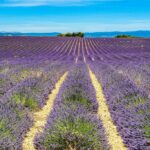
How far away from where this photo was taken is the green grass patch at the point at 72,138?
5609 mm

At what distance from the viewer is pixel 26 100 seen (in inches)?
352

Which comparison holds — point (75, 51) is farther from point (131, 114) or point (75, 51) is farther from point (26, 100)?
point (131, 114)

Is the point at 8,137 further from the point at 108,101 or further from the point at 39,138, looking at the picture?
the point at 108,101

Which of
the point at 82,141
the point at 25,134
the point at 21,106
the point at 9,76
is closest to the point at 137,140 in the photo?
the point at 82,141

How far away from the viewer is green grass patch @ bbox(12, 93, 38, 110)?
8.71 m

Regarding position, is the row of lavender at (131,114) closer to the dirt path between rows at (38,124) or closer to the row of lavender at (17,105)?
the dirt path between rows at (38,124)

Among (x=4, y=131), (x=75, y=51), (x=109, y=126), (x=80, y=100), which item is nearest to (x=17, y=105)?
(x=80, y=100)

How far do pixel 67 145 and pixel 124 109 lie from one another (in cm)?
282

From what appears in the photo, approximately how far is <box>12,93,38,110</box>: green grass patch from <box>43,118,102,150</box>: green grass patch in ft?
9.51

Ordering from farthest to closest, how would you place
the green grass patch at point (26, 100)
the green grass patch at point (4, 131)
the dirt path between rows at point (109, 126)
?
the green grass patch at point (26, 100) < the dirt path between rows at point (109, 126) < the green grass patch at point (4, 131)

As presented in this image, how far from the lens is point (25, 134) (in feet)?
22.0

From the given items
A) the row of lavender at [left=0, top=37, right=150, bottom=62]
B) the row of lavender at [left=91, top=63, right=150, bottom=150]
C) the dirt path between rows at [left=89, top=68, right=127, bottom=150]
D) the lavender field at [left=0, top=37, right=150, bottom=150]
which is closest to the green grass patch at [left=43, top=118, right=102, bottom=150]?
the lavender field at [left=0, top=37, right=150, bottom=150]

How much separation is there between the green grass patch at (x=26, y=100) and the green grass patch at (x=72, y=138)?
2.90 m

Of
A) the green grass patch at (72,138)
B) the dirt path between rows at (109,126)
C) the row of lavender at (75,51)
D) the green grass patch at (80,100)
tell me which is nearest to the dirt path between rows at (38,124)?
the green grass patch at (72,138)
